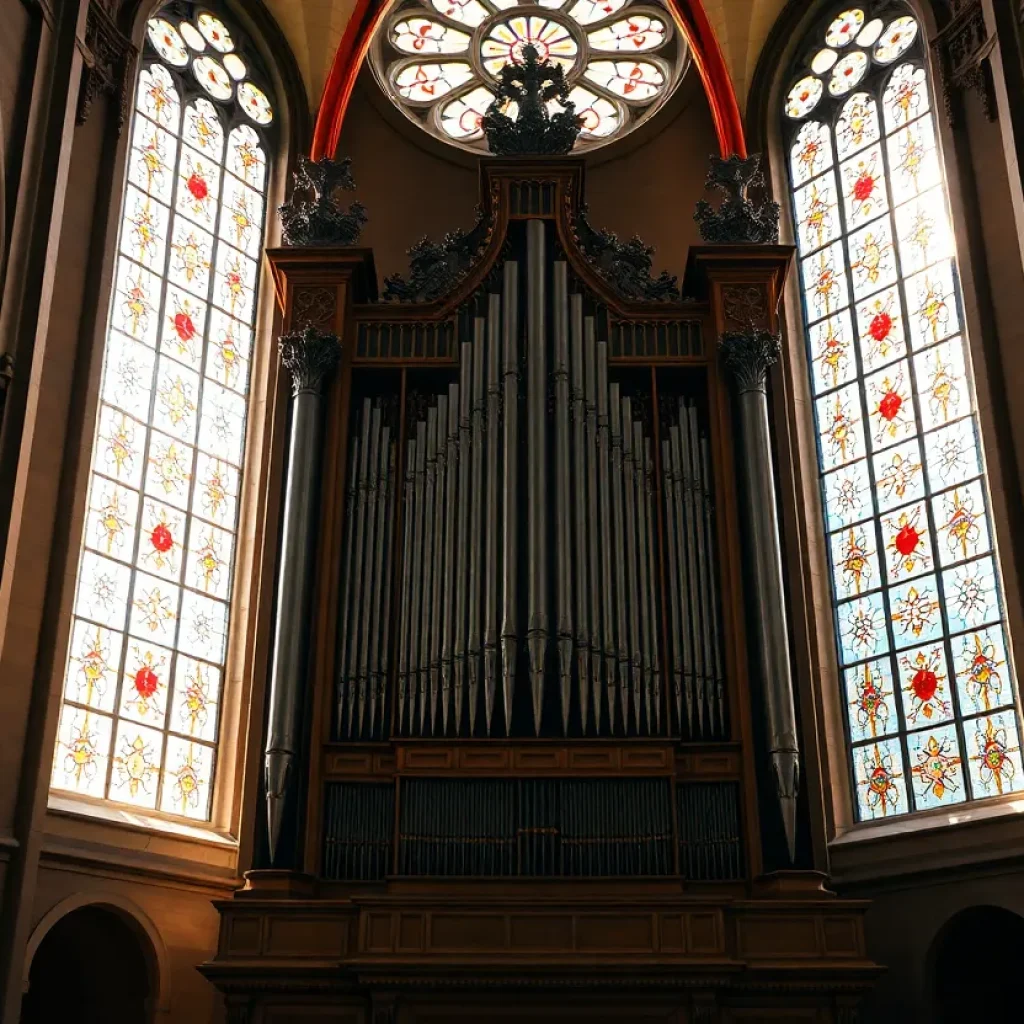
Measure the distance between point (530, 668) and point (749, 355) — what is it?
3387 millimetres

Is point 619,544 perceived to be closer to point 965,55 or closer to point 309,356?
point 309,356

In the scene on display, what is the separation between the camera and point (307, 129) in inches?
596

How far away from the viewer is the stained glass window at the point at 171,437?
11566 mm

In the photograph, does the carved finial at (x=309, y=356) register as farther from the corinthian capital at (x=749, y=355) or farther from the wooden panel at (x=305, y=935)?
the wooden panel at (x=305, y=935)

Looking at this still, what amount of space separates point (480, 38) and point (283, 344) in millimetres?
5874

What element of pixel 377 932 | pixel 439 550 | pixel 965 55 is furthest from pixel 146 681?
pixel 965 55

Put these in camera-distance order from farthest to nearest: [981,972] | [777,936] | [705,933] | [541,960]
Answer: [981,972]
[777,936]
[705,933]
[541,960]

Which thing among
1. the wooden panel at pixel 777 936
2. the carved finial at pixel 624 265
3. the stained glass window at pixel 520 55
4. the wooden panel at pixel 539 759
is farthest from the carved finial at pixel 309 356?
the wooden panel at pixel 777 936

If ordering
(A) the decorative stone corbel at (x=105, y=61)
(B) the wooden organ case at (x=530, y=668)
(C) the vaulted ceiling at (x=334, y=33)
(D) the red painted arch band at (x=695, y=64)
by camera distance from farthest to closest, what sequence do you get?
(C) the vaulted ceiling at (x=334, y=33) < (D) the red painted arch band at (x=695, y=64) < (A) the decorative stone corbel at (x=105, y=61) < (B) the wooden organ case at (x=530, y=668)

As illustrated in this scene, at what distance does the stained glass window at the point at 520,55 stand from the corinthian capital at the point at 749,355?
4.39 m

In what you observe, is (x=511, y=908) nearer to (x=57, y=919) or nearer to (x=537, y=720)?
(x=537, y=720)

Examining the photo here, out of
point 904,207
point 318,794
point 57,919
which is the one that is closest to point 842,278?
point 904,207

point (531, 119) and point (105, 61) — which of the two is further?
point (531, 119)

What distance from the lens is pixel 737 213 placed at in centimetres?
1303
